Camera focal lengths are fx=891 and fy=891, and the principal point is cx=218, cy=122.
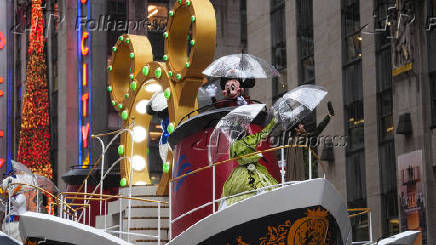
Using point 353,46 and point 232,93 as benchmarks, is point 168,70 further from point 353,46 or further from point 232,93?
point 353,46

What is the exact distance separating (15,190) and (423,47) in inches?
616

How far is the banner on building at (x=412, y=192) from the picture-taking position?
28.2 m

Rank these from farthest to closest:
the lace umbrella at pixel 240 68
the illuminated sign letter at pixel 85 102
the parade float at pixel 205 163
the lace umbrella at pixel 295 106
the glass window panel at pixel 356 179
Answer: the illuminated sign letter at pixel 85 102
the glass window panel at pixel 356 179
the lace umbrella at pixel 240 68
the lace umbrella at pixel 295 106
the parade float at pixel 205 163

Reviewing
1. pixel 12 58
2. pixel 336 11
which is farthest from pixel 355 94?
pixel 12 58

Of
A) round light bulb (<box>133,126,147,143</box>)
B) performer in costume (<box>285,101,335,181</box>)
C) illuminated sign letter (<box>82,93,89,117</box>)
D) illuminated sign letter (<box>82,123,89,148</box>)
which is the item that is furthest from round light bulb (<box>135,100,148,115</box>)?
illuminated sign letter (<box>82,93,89,117</box>)

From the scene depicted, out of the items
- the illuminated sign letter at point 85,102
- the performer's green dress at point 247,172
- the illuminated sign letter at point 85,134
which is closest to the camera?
the performer's green dress at point 247,172

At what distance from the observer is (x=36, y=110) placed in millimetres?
58344

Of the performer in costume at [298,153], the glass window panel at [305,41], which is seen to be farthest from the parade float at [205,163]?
the glass window panel at [305,41]

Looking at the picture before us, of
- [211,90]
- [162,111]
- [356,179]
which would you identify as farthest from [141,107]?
[356,179]

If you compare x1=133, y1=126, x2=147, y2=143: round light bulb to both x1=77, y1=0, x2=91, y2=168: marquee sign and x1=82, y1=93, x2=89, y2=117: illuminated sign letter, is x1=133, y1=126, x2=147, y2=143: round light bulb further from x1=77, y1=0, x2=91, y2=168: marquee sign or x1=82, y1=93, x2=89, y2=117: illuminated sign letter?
x1=82, y1=93, x2=89, y2=117: illuminated sign letter

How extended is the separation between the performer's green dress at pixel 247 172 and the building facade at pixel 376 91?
15.7 meters

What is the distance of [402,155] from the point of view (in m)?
29.4

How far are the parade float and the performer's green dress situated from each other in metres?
0.02

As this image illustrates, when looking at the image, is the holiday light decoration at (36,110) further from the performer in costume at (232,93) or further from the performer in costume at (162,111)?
the performer in costume at (232,93)
